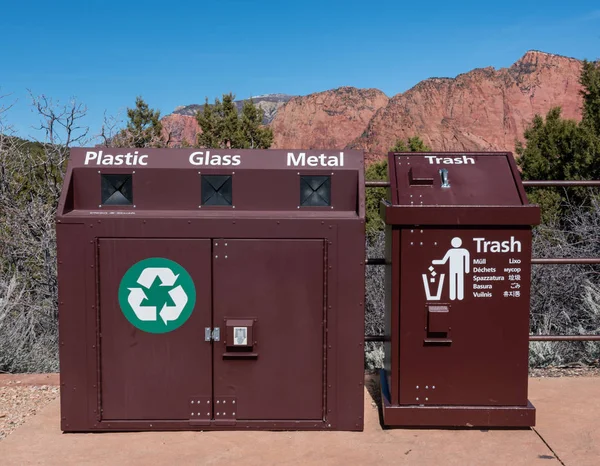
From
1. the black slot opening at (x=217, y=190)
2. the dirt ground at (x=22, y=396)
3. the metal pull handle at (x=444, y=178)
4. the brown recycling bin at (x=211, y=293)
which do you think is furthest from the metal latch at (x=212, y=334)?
the metal pull handle at (x=444, y=178)

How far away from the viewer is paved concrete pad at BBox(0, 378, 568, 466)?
305 cm

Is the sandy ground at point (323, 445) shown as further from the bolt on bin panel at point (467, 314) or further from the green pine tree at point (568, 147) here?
the green pine tree at point (568, 147)

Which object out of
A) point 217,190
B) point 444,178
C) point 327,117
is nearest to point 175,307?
point 217,190

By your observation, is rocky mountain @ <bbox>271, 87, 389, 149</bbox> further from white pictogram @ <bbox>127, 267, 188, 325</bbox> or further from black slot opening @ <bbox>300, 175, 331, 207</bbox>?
white pictogram @ <bbox>127, 267, 188, 325</bbox>

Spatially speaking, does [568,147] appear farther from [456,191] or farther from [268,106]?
[268,106]

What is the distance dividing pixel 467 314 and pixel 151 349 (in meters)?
1.74

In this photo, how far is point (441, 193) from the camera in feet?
11.2

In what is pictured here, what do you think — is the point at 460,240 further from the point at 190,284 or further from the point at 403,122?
the point at 403,122

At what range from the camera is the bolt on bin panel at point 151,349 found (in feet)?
10.8

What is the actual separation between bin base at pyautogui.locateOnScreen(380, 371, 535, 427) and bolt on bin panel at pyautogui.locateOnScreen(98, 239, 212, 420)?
1072 millimetres

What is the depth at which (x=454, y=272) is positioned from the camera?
11.0 feet

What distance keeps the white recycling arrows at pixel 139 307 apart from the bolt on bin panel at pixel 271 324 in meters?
0.35

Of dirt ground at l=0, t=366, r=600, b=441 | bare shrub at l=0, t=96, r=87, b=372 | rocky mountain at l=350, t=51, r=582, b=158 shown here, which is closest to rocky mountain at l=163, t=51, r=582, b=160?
rocky mountain at l=350, t=51, r=582, b=158

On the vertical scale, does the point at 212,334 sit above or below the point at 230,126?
below
